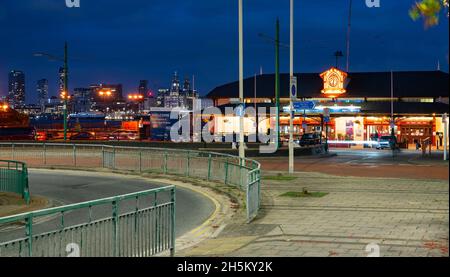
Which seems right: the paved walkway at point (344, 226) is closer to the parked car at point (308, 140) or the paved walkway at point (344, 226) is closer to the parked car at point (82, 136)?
the parked car at point (308, 140)

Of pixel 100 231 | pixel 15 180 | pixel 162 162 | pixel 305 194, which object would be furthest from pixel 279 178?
pixel 100 231

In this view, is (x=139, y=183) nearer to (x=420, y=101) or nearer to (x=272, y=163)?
(x=272, y=163)

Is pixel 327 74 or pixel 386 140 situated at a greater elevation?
pixel 327 74

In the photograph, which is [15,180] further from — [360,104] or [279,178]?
[360,104]

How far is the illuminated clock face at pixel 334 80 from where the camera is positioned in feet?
215

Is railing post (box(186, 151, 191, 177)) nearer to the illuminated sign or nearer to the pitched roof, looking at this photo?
the illuminated sign

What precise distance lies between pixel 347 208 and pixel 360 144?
159 feet

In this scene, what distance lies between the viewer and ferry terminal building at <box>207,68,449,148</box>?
61562 mm

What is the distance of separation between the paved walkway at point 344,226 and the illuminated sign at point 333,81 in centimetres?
4570

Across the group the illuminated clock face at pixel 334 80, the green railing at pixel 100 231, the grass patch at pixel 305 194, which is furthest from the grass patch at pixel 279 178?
the illuminated clock face at pixel 334 80

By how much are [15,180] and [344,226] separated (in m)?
10.5

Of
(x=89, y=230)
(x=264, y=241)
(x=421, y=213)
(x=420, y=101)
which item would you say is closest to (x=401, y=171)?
(x=421, y=213)

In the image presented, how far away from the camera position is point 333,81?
65.8 metres
